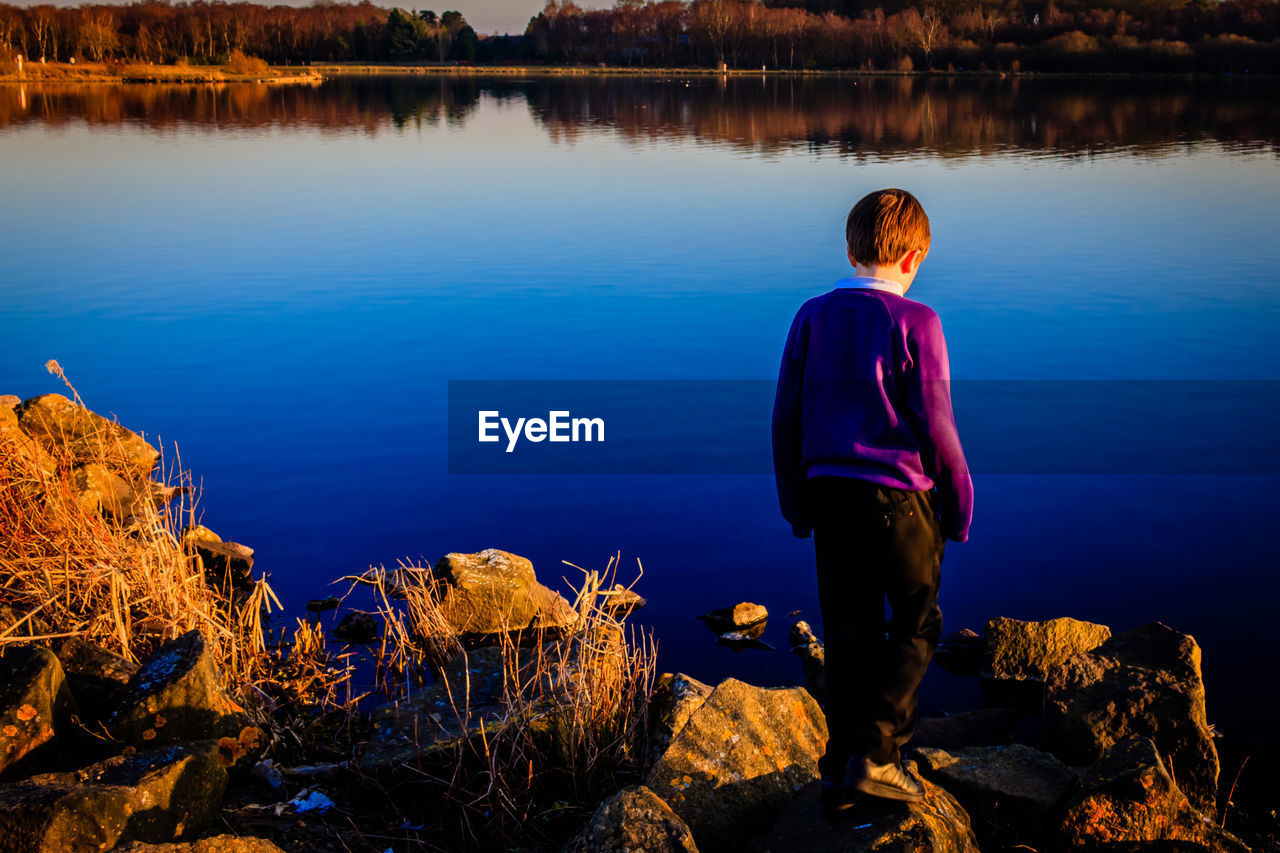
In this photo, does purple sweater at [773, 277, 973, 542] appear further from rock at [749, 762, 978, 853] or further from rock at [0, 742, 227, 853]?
rock at [0, 742, 227, 853]

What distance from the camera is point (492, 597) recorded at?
6.48 metres

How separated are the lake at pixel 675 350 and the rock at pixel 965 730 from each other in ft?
1.36

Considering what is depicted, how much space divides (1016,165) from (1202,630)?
27.0m


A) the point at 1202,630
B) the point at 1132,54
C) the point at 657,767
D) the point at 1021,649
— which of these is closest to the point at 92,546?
the point at 657,767

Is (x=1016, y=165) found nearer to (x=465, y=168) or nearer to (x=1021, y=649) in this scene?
(x=465, y=168)

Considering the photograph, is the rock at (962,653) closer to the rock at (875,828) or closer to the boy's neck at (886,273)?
the rock at (875,828)

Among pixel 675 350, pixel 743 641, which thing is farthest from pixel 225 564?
pixel 675 350

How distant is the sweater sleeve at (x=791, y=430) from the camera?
3.58 metres

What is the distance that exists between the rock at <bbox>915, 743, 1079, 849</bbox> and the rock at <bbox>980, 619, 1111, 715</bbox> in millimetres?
1582

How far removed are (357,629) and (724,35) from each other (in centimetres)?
14471

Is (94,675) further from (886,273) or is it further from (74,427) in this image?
(74,427)

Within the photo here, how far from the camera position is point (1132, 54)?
91.9 metres

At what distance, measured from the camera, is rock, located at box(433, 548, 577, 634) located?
21.0 ft

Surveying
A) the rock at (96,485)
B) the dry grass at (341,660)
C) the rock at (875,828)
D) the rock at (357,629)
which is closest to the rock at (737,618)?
the dry grass at (341,660)
